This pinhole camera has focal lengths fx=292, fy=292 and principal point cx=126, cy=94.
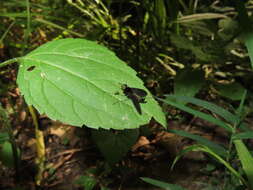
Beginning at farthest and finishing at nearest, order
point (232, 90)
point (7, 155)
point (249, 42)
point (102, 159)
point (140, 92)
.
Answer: point (232, 90) → point (102, 159) → point (7, 155) → point (249, 42) → point (140, 92)

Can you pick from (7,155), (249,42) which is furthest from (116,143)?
(249,42)

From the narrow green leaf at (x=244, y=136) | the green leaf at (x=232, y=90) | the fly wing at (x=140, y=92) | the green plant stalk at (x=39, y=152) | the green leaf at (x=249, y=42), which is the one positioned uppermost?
the fly wing at (x=140, y=92)

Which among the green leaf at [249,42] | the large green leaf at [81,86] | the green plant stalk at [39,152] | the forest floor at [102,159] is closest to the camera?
the large green leaf at [81,86]

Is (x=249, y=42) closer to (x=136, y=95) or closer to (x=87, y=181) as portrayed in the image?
(x=136, y=95)

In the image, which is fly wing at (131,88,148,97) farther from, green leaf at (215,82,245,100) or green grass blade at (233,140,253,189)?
green leaf at (215,82,245,100)

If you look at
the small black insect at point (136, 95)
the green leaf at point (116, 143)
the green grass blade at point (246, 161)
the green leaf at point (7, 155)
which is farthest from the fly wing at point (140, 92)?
the green leaf at point (7, 155)

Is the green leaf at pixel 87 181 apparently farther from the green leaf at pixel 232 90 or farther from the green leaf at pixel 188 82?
the green leaf at pixel 232 90

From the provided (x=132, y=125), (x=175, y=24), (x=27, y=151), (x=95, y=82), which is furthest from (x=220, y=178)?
(x=27, y=151)
